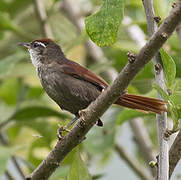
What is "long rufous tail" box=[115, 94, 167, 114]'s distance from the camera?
240cm

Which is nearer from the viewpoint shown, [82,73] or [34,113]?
[82,73]

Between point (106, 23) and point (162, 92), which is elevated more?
point (106, 23)

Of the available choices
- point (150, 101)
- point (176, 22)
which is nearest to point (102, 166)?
point (150, 101)

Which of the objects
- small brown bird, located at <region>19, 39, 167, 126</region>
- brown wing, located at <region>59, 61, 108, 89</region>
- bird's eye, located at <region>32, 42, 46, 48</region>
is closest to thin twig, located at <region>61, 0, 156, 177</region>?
bird's eye, located at <region>32, 42, 46, 48</region>

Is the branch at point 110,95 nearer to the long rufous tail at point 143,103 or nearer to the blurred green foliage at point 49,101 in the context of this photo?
the blurred green foliage at point 49,101

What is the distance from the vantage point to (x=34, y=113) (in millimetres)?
4352

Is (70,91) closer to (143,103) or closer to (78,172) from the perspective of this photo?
(143,103)

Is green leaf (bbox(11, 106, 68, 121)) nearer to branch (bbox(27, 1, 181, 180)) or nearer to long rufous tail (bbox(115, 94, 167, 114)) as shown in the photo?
long rufous tail (bbox(115, 94, 167, 114))

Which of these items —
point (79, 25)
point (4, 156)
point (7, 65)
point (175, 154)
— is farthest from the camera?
point (79, 25)

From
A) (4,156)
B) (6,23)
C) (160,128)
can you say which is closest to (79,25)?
(6,23)

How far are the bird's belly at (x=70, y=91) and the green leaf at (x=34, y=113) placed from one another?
91 centimetres

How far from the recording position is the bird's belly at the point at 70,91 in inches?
123

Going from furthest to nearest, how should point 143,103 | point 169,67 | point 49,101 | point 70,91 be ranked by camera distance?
point 49,101 < point 70,91 < point 143,103 < point 169,67

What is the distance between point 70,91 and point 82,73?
13cm
